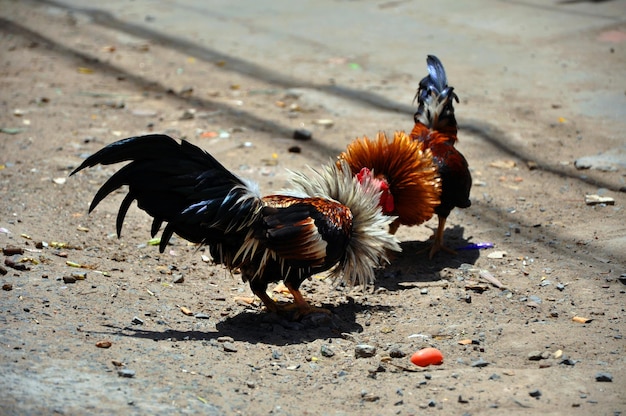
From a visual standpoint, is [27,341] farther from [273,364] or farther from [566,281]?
[566,281]

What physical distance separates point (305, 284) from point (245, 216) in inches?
51.0

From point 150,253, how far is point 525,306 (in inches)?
110

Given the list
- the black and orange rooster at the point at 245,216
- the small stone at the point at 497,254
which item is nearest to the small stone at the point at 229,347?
the black and orange rooster at the point at 245,216

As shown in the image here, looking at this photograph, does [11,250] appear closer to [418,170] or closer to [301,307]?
[301,307]

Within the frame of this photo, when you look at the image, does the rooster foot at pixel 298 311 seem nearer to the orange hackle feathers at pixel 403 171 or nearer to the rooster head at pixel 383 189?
the rooster head at pixel 383 189

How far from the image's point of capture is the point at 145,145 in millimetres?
4527

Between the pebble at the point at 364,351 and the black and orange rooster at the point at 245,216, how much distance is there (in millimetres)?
600

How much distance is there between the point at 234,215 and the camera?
4.66 metres

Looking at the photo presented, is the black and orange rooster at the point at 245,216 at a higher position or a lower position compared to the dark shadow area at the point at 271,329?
higher

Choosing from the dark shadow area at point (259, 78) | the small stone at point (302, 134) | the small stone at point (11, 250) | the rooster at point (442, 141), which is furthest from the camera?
the small stone at point (302, 134)

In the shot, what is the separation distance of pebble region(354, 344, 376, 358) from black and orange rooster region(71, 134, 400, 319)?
0.60 metres

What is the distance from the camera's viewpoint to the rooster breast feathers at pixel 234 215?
4.55 metres

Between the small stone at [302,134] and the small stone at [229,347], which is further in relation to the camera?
the small stone at [302,134]

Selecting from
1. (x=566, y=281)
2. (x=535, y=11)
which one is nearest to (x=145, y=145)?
(x=566, y=281)
